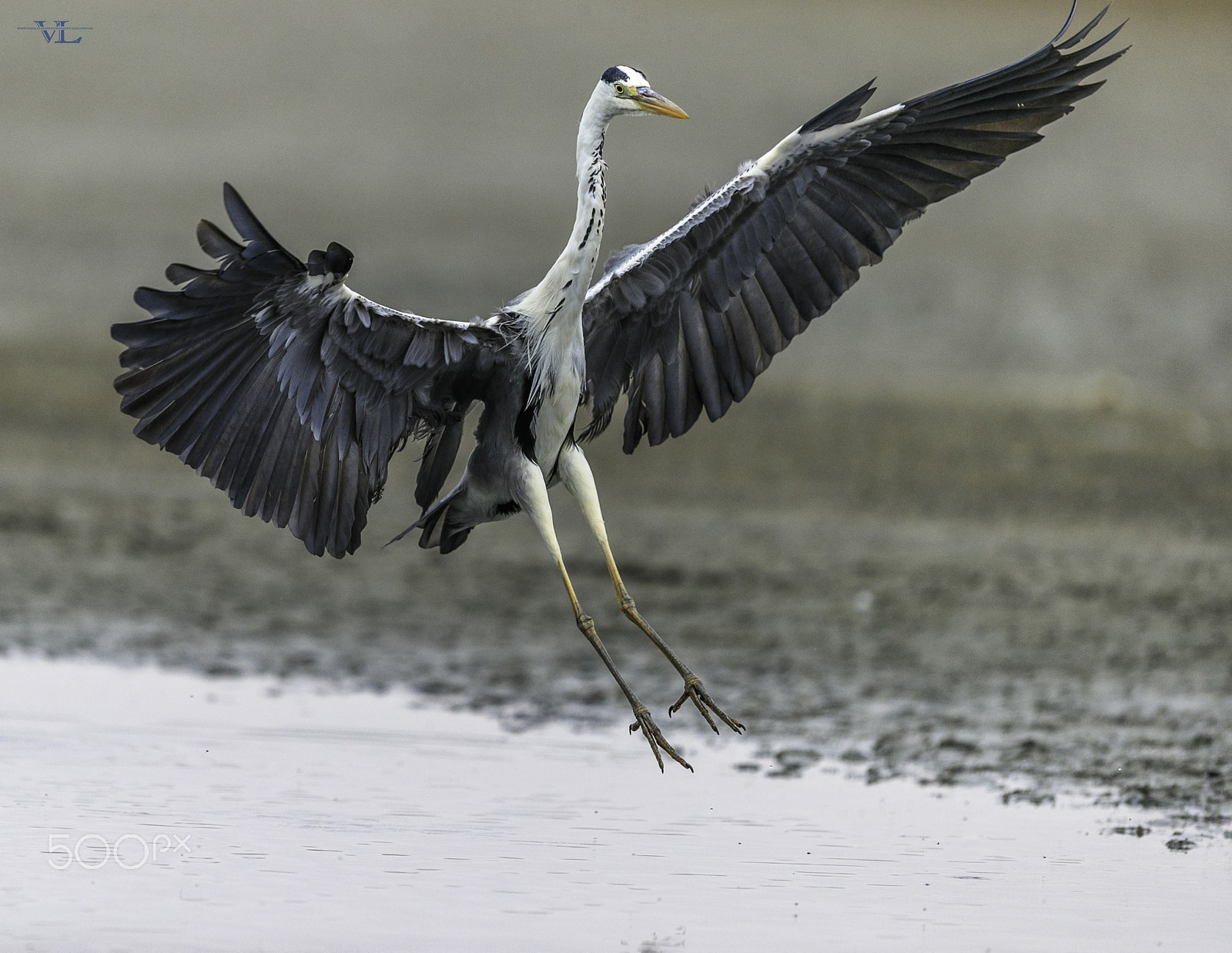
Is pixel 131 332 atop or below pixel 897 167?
below

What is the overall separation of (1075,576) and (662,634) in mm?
3352

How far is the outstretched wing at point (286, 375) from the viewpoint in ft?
22.1

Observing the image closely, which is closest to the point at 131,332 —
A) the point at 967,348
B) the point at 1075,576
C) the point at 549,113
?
the point at 1075,576

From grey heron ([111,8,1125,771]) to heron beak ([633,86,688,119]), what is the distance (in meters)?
0.01

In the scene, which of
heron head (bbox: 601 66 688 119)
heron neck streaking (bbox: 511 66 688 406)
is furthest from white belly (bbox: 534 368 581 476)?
heron head (bbox: 601 66 688 119)

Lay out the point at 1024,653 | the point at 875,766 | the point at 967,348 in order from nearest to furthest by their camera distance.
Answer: the point at 875,766, the point at 1024,653, the point at 967,348

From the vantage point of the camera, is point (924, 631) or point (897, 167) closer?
point (897, 167)

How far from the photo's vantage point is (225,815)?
25.6 ft

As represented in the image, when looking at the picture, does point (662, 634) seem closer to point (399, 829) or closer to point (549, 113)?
point (399, 829)

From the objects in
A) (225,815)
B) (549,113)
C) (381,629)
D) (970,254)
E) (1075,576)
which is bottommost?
(225,815)
